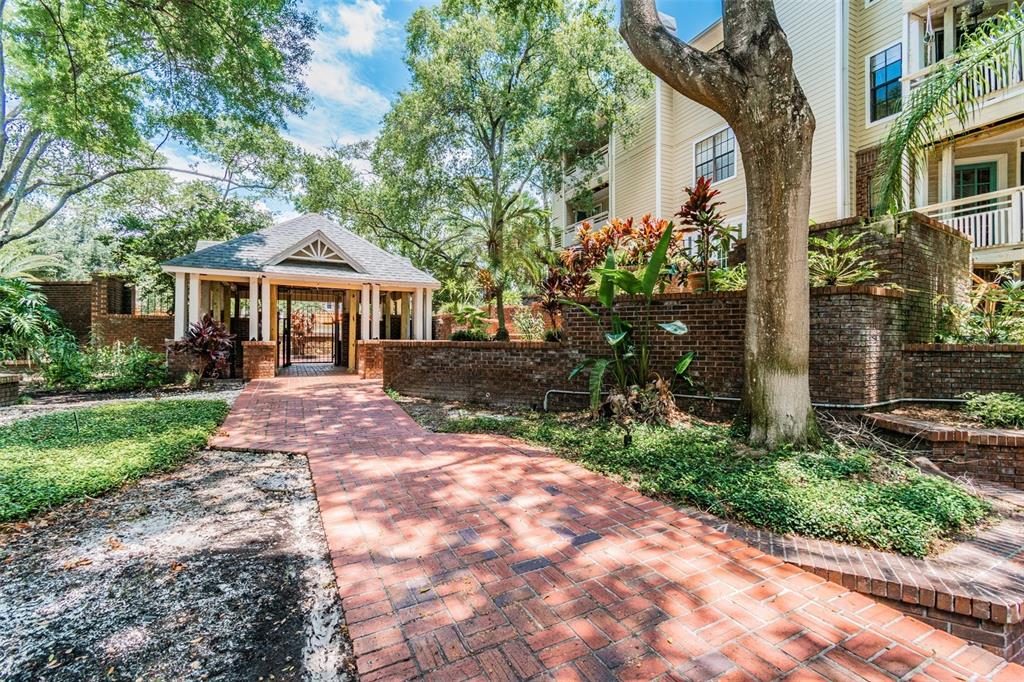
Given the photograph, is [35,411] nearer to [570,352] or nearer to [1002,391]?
[570,352]

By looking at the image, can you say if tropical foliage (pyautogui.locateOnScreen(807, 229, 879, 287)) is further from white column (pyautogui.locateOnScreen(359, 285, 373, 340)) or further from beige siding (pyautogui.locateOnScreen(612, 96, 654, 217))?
white column (pyautogui.locateOnScreen(359, 285, 373, 340))

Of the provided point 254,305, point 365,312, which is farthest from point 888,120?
point 254,305

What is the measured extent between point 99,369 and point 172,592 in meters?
10.7

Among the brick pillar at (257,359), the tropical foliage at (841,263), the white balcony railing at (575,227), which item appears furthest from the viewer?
the white balcony railing at (575,227)

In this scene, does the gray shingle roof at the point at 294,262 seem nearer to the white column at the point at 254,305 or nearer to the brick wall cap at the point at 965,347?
the white column at the point at 254,305

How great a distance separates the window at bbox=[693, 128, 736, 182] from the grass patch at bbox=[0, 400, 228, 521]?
14.1 meters

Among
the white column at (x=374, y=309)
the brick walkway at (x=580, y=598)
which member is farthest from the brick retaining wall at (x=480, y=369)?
the white column at (x=374, y=309)

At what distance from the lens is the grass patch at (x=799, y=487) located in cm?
301

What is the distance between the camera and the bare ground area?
1.93 meters

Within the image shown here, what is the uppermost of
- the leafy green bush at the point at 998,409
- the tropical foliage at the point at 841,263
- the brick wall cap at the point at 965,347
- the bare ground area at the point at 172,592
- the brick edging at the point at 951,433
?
the tropical foliage at the point at 841,263

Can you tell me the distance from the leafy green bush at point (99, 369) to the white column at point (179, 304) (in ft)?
3.89

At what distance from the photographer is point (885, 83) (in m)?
11.2

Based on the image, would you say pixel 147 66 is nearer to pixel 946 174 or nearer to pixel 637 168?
pixel 637 168

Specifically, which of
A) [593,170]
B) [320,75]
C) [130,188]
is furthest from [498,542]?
[130,188]
